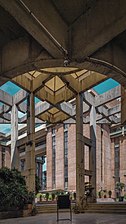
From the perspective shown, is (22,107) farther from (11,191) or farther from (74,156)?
(11,191)

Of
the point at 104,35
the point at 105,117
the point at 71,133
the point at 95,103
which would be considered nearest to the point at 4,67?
the point at 104,35

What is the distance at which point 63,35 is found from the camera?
10.7 metres

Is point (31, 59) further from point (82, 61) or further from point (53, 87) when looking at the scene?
point (53, 87)

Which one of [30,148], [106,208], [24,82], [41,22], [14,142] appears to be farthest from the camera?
[14,142]

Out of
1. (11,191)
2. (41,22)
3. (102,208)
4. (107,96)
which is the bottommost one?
(102,208)

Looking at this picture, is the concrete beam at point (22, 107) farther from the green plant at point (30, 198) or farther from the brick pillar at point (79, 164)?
the green plant at point (30, 198)

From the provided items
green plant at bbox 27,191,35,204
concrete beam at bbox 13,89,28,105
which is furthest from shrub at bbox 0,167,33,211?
concrete beam at bbox 13,89,28,105

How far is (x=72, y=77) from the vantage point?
22750 mm

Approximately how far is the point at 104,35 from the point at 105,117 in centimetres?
2447

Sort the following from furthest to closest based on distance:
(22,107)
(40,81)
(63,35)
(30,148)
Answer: (22,107)
(40,81)
(30,148)
(63,35)

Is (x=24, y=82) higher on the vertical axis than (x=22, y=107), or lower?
higher

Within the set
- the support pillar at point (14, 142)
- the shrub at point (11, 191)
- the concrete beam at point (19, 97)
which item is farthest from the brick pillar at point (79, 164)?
the support pillar at point (14, 142)

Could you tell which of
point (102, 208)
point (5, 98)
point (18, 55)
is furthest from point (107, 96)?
point (18, 55)

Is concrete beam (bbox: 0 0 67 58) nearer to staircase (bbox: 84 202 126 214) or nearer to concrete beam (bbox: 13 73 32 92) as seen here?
concrete beam (bbox: 13 73 32 92)
